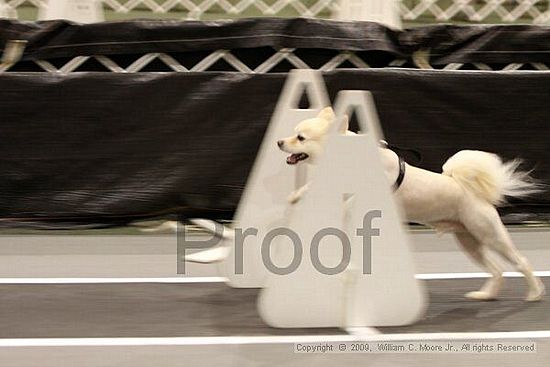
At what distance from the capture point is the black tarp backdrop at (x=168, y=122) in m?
3.63

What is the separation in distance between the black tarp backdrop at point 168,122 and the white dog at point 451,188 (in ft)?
4.56

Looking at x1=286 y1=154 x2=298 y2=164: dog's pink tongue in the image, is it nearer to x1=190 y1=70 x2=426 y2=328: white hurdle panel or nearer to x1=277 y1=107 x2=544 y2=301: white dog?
x1=277 y1=107 x2=544 y2=301: white dog

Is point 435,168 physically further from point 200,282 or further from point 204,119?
point 200,282

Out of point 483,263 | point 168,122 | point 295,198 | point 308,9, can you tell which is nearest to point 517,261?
point 483,263

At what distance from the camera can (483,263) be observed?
8.09ft

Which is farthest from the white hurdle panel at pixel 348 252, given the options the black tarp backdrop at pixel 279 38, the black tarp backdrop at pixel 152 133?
the black tarp backdrop at pixel 279 38

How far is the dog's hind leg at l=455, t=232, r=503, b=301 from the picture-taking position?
7.98ft

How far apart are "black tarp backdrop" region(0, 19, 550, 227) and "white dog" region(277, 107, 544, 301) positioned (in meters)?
1.39

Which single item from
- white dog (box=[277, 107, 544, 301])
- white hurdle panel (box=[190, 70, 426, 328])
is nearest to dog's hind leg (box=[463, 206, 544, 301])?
white dog (box=[277, 107, 544, 301])

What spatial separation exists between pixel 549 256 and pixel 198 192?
5.29 ft

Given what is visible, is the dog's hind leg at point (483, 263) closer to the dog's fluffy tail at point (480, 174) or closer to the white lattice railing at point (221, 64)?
the dog's fluffy tail at point (480, 174)

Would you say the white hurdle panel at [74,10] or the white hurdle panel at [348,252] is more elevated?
the white hurdle panel at [74,10]

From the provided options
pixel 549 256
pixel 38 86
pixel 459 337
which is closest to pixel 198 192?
pixel 38 86

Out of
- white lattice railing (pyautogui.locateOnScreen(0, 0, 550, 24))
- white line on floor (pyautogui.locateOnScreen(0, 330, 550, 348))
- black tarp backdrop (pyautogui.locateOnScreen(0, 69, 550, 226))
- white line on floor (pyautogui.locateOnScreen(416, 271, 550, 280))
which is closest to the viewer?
white line on floor (pyautogui.locateOnScreen(0, 330, 550, 348))
